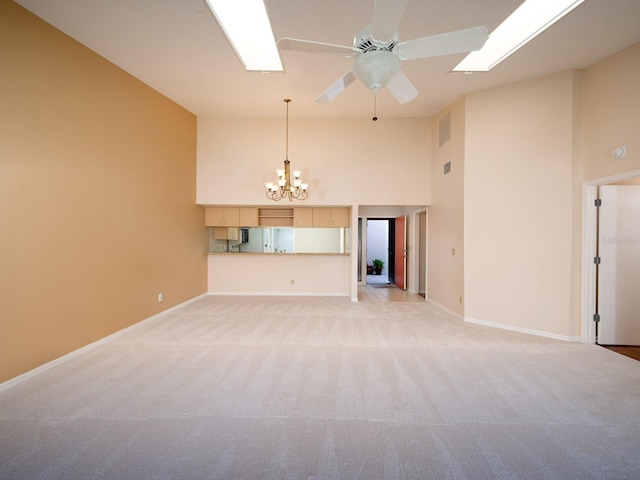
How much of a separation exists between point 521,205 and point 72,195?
19.0ft

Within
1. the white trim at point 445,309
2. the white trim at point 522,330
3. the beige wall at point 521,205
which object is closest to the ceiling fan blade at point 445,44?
the beige wall at point 521,205

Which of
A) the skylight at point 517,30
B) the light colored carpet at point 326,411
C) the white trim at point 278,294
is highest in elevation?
the skylight at point 517,30

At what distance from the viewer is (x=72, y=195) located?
11.0 ft

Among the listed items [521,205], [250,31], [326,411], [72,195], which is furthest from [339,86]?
[521,205]

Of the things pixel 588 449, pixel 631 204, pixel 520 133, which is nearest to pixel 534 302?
pixel 631 204

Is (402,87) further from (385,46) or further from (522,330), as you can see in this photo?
(522,330)

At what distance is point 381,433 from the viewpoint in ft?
6.80

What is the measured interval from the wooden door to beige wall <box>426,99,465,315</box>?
1756 millimetres

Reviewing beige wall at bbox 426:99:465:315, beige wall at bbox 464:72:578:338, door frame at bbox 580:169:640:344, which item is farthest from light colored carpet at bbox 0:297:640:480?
beige wall at bbox 426:99:465:315

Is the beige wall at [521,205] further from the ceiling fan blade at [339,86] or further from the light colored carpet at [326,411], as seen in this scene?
the ceiling fan blade at [339,86]

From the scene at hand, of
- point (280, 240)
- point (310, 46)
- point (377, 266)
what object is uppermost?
point (310, 46)

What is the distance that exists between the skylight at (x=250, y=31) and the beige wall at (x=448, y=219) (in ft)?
10.3

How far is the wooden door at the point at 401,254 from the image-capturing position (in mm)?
8102

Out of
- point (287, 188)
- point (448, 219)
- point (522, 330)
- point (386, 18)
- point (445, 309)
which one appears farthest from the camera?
point (287, 188)
